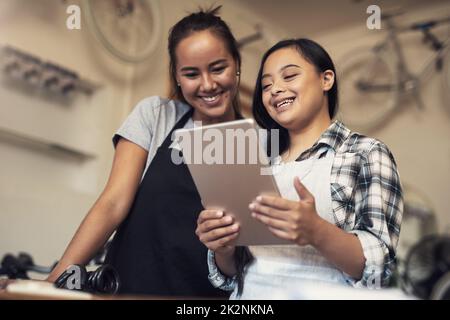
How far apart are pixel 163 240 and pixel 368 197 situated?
34 cm

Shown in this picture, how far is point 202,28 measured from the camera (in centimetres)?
77

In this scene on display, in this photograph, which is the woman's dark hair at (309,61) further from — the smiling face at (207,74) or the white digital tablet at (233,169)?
the white digital tablet at (233,169)

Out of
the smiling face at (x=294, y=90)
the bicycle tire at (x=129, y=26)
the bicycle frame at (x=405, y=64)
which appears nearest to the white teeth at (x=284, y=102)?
the smiling face at (x=294, y=90)

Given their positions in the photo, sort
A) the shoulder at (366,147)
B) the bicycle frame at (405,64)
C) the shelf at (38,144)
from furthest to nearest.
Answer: the bicycle frame at (405,64), the shelf at (38,144), the shoulder at (366,147)

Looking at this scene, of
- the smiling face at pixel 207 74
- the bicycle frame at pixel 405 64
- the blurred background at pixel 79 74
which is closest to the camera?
the smiling face at pixel 207 74

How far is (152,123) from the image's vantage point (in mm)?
809

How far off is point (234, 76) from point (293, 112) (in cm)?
15

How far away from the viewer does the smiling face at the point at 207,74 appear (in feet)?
2.41

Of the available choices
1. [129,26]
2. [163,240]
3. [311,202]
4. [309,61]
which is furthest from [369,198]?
[129,26]

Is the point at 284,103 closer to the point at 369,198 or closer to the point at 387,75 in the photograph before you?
the point at 369,198

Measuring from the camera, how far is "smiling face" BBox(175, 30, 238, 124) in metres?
0.74

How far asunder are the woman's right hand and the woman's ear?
255 millimetres

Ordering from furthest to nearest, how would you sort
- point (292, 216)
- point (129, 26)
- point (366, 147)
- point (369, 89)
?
point (369, 89)
point (129, 26)
point (366, 147)
point (292, 216)

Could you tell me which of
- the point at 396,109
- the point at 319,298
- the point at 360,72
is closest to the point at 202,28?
the point at 319,298
